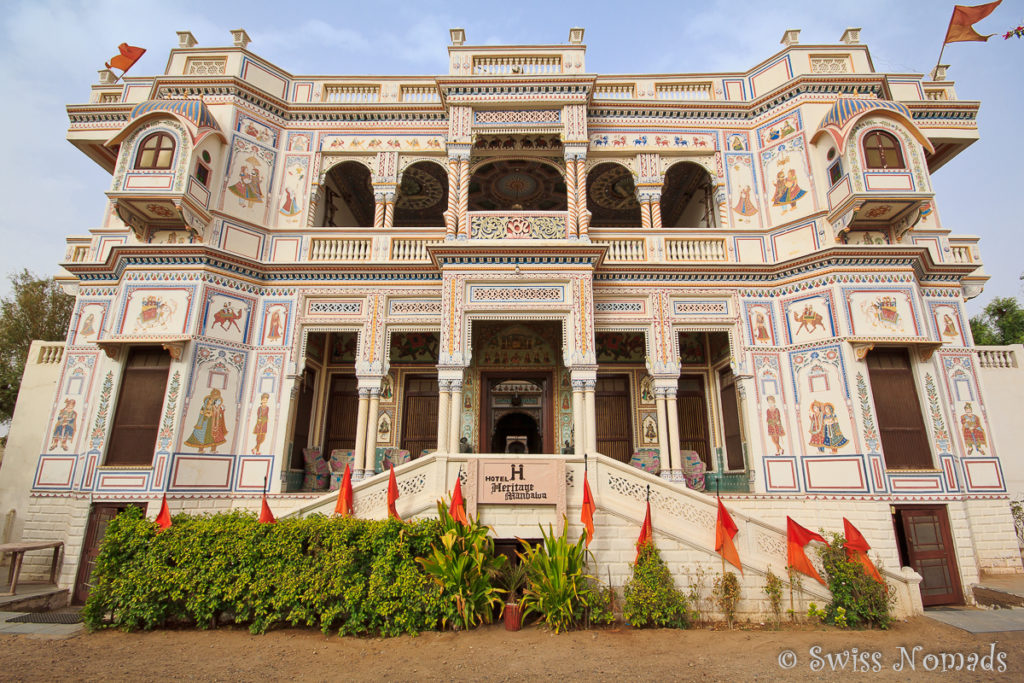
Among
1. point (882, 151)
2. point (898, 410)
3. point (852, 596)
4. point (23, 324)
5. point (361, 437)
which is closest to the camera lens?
point (852, 596)

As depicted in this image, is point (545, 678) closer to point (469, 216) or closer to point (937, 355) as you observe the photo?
point (469, 216)

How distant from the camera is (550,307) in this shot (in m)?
11.6

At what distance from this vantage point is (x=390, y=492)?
888cm

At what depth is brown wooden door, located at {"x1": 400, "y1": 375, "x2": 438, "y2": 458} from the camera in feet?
46.6

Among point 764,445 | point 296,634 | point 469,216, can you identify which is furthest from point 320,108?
point 764,445

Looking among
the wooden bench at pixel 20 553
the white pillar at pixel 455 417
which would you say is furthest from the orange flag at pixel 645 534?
the wooden bench at pixel 20 553

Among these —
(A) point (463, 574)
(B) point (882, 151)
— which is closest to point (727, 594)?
(A) point (463, 574)

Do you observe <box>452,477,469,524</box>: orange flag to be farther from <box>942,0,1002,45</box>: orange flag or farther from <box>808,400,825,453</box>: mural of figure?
<box>942,0,1002,45</box>: orange flag

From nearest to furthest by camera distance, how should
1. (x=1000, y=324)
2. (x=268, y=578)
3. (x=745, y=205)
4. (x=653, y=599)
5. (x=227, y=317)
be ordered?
(x=268, y=578), (x=653, y=599), (x=227, y=317), (x=745, y=205), (x=1000, y=324)

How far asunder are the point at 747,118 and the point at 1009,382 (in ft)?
32.2

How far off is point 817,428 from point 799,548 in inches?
144

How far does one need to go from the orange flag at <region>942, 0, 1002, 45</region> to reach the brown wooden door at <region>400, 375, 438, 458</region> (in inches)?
659

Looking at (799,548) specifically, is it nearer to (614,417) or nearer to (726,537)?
Answer: (726,537)

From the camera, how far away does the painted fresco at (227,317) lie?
11875 millimetres
